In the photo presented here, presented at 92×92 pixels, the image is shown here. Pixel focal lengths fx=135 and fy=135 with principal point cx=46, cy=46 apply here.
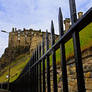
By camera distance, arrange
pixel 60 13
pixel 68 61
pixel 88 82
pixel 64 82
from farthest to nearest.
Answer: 1. pixel 68 61
2. pixel 88 82
3. pixel 60 13
4. pixel 64 82

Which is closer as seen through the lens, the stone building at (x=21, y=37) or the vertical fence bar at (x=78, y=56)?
the vertical fence bar at (x=78, y=56)

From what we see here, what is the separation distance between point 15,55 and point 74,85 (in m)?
67.2

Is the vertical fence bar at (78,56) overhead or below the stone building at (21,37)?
below

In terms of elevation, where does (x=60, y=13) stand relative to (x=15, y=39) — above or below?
below

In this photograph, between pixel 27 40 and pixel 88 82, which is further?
pixel 27 40

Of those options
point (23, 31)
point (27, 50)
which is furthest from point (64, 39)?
point (23, 31)

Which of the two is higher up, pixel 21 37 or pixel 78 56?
pixel 21 37

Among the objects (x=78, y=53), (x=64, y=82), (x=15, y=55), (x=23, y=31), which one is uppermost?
(x=23, y=31)

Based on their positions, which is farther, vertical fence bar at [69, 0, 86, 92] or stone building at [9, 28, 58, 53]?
stone building at [9, 28, 58, 53]

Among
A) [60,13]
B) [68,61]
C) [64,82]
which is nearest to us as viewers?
[64,82]

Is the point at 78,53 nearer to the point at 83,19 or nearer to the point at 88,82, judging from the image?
the point at 83,19

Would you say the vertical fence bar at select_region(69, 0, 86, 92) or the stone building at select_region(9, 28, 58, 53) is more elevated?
the stone building at select_region(9, 28, 58, 53)

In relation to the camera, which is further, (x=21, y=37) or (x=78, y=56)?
(x=21, y=37)

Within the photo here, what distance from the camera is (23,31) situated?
250 feet
